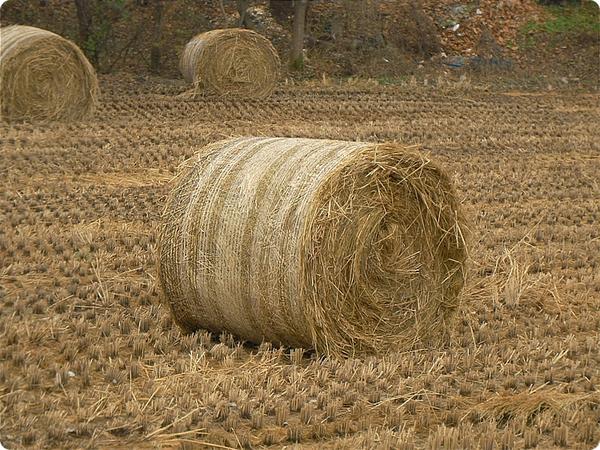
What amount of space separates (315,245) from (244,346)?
2.69ft

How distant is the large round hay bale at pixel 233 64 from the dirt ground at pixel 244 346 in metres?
5.16

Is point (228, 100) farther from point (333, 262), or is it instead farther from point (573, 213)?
point (333, 262)

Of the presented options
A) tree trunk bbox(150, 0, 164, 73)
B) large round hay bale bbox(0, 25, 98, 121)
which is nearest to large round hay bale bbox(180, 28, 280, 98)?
tree trunk bbox(150, 0, 164, 73)

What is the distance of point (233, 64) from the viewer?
17969mm

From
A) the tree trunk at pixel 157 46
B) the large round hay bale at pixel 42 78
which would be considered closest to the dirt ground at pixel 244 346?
the large round hay bale at pixel 42 78

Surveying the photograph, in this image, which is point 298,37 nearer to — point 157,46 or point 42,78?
point 157,46

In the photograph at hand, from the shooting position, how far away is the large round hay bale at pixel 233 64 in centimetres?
1789

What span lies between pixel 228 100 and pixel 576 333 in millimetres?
12060

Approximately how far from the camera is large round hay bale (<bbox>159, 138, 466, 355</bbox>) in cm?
570

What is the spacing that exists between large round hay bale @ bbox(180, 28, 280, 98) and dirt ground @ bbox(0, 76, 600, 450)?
16.9 ft

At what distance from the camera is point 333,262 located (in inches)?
228

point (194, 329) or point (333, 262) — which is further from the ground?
point (333, 262)

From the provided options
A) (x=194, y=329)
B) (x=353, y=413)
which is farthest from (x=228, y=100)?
(x=353, y=413)

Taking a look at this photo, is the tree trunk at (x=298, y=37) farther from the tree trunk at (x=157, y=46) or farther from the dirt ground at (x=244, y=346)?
the dirt ground at (x=244, y=346)
